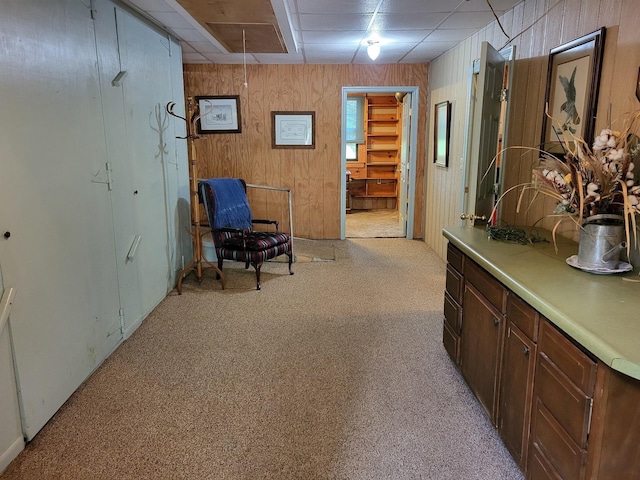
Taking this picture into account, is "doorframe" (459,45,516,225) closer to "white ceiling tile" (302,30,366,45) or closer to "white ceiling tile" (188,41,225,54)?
"white ceiling tile" (302,30,366,45)

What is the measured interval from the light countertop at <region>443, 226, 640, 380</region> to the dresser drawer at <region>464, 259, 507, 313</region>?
50 millimetres

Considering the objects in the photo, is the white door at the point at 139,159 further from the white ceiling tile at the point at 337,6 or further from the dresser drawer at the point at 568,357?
the dresser drawer at the point at 568,357

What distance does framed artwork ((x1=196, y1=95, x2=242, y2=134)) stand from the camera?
19.1ft

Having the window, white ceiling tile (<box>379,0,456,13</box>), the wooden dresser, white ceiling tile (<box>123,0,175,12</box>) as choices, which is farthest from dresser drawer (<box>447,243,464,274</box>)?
the window

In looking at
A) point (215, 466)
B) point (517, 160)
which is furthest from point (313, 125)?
point (215, 466)

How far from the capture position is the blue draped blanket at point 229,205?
14.3ft

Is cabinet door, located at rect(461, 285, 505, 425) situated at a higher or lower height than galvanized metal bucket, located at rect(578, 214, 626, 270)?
lower

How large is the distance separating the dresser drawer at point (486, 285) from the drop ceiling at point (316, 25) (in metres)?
2.05

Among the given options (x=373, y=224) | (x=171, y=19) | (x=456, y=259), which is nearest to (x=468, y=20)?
(x=456, y=259)

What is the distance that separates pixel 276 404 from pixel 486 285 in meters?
1.22

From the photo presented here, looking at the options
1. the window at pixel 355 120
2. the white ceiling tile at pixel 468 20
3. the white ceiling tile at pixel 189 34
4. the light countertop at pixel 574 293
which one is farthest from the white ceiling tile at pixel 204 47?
the window at pixel 355 120

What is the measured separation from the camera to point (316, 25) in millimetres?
3912

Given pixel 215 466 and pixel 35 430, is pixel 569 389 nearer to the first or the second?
pixel 215 466

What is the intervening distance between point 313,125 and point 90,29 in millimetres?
3511
